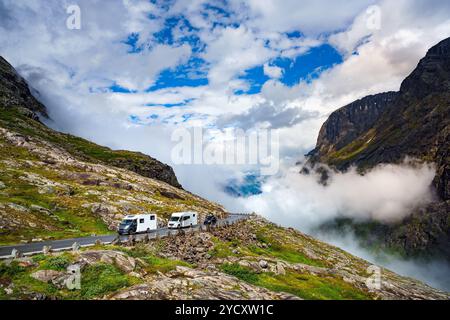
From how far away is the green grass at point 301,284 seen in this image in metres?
38.6

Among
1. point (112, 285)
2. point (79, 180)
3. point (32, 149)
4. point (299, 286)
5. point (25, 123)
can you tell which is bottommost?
point (299, 286)

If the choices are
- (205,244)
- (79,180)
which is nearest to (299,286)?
(205,244)

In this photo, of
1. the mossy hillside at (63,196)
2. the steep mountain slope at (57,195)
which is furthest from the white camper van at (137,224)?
the steep mountain slope at (57,195)

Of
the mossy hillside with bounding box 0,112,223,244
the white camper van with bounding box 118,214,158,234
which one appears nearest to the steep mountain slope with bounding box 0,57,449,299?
the mossy hillside with bounding box 0,112,223,244

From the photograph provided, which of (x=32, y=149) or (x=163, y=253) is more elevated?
(x=32, y=149)

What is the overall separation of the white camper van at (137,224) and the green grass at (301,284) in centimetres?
2959

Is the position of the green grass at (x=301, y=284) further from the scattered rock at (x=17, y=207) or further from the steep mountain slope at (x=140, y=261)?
the scattered rock at (x=17, y=207)

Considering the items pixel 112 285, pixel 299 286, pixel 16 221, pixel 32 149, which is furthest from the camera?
pixel 32 149

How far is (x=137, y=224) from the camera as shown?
227ft

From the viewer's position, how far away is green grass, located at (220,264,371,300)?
38.6m

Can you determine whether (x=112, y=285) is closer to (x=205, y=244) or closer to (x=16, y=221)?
(x=205, y=244)

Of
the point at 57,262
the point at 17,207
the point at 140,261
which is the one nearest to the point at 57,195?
the point at 17,207
